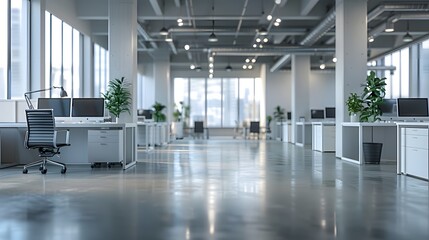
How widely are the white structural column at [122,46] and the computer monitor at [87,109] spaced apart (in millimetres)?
927

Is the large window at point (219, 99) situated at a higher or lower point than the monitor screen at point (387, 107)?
higher

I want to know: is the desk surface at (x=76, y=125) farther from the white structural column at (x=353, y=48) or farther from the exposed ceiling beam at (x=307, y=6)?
the exposed ceiling beam at (x=307, y=6)

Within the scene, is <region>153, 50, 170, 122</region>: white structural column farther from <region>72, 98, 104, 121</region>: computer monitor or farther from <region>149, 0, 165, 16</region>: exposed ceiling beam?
<region>72, 98, 104, 121</region>: computer monitor

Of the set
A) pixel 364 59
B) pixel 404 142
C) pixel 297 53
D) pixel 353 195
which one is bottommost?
pixel 353 195

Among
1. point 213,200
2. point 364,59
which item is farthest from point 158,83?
point 213,200

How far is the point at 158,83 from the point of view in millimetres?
19969

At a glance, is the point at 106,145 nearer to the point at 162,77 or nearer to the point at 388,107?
the point at 388,107

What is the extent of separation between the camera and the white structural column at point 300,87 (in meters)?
18.2

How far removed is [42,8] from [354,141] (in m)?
8.49

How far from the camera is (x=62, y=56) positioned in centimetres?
1337

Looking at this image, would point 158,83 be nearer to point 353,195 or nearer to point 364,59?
point 364,59

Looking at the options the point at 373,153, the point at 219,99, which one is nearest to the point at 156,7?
the point at 373,153

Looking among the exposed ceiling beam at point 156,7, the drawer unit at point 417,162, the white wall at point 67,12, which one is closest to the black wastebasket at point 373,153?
the drawer unit at point 417,162

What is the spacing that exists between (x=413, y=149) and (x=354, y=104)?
285 centimetres
